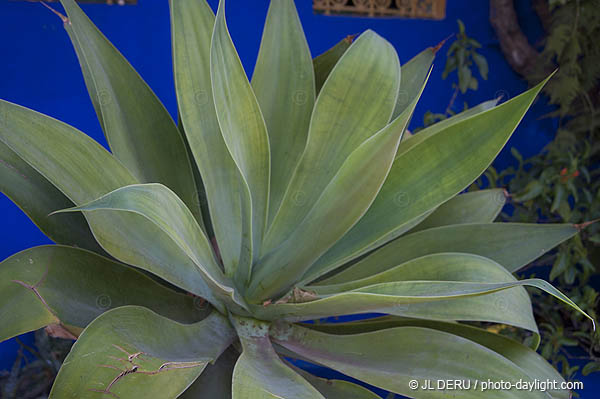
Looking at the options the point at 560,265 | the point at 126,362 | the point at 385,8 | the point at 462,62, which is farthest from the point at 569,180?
the point at 126,362

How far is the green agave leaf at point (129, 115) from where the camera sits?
1.97ft

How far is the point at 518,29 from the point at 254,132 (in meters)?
0.94

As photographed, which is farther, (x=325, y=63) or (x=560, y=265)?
(x=560, y=265)

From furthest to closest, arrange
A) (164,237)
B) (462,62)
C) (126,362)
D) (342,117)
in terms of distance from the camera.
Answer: (462,62), (342,117), (164,237), (126,362)

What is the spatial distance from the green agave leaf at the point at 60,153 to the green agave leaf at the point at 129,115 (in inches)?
3.6

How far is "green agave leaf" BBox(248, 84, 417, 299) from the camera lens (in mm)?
521

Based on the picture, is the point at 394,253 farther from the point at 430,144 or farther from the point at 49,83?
the point at 49,83

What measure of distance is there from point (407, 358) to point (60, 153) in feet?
1.40

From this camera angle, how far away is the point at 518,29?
50.3 inches

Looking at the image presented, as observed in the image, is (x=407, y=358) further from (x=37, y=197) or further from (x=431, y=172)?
(x=37, y=197)

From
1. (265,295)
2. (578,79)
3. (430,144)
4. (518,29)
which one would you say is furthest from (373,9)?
(265,295)

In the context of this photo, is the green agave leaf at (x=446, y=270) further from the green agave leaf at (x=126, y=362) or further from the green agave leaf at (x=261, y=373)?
the green agave leaf at (x=126, y=362)

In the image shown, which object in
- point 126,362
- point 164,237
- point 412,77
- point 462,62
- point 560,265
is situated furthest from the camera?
point 462,62

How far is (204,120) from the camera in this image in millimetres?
654
